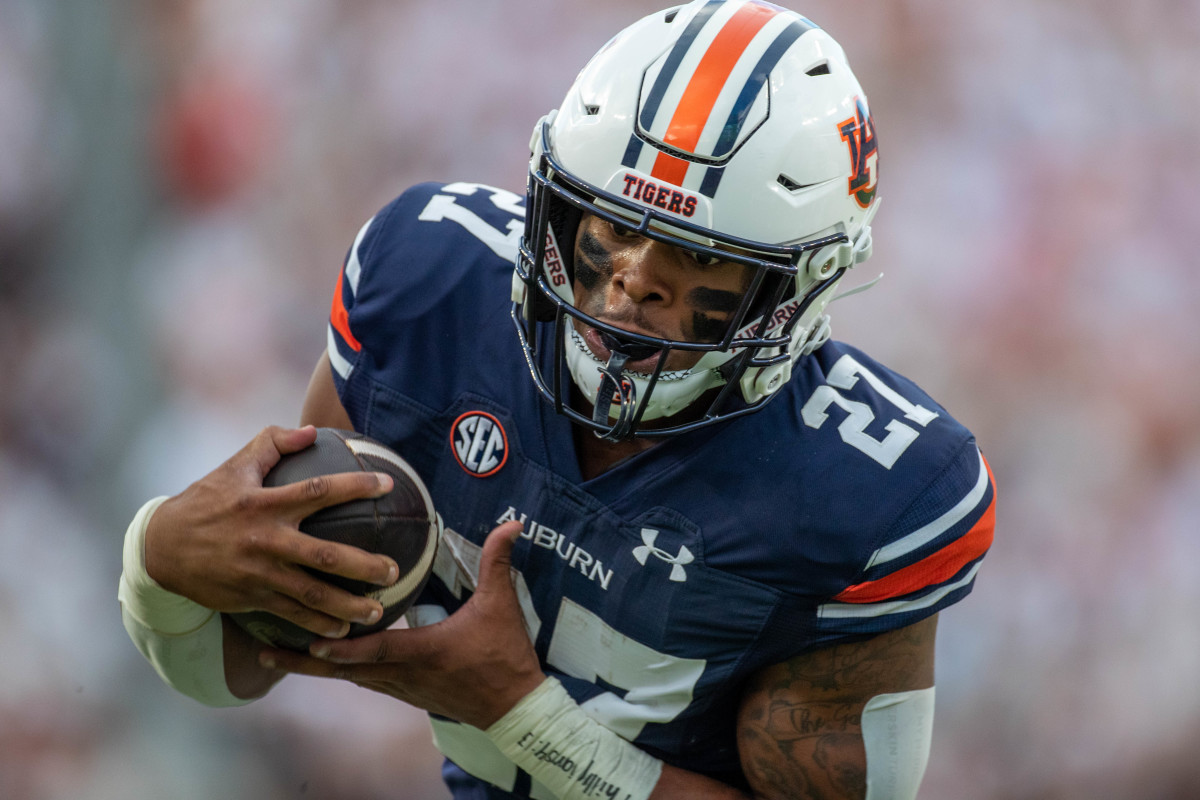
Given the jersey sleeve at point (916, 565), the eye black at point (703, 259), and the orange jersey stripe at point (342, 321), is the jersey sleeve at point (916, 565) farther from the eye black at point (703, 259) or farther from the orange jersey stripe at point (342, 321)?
the orange jersey stripe at point (342, 321)

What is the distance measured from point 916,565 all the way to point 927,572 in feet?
0.07

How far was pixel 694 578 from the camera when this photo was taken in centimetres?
134

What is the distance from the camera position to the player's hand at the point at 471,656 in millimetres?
1323

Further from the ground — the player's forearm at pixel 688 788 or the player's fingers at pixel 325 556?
the player's fingers at pixel 325 556

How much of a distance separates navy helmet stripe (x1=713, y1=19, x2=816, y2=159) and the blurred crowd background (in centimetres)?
136

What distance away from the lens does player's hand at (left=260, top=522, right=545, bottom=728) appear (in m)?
1.32

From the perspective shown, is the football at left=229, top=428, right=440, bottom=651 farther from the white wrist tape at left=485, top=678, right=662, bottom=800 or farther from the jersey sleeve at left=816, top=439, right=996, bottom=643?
the jersey sleeve at left=816, top=439, right=996, bottom=643

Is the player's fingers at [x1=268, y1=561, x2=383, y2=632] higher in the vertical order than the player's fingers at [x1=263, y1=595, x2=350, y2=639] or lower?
higher

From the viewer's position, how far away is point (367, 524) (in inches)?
49.1

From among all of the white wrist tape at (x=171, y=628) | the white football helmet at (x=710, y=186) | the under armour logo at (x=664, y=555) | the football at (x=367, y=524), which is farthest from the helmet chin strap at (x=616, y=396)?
the white wrist tape at (x=171, y=628)

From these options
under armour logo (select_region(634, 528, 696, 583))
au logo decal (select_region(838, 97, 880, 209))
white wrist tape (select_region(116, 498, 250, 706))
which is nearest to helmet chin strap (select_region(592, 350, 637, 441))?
under armour logo (select_region(634, 528, 696, 583))

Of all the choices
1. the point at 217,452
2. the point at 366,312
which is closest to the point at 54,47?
the point at 217,452

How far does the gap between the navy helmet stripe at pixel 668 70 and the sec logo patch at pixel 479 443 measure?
0.43 meters

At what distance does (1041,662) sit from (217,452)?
200 cm
